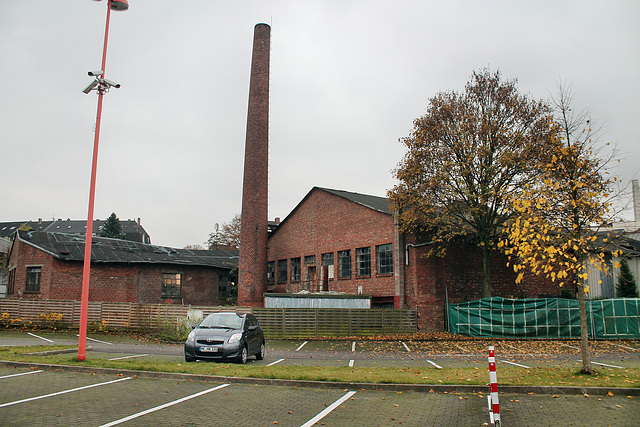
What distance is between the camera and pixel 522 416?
7.81 meters

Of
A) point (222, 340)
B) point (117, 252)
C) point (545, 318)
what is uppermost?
point (117, 252)

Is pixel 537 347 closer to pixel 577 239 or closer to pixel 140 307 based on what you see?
pixel 577 239

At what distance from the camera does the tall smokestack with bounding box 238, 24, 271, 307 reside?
110 ft

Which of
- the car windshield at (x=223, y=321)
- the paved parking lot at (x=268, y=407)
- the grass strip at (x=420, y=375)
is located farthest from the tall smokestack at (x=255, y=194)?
the paved parking lot at (x=268, y=407)

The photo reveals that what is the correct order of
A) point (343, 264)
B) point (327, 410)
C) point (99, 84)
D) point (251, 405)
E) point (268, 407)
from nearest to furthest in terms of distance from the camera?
point (327, 410)
point (268, 407)
point (251, 405)
point (99, 84)
point (343, 264)

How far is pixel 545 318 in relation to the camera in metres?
24.6

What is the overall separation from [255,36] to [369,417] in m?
32.9

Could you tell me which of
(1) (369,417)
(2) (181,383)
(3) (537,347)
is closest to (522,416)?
(1) (369,417)

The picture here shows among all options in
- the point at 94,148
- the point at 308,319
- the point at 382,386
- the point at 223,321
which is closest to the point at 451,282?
the point at 308,319

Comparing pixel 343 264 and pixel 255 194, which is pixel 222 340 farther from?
pixel 255 194

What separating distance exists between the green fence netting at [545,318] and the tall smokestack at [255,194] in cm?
1354

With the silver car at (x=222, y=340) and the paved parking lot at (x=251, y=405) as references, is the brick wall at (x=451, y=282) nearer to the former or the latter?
the silver car at (x=222, y=340)

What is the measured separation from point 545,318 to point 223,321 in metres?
16.3

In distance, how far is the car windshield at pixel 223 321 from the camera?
15962 millimetres
